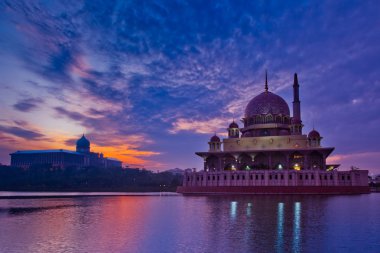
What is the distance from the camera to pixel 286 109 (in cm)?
9262

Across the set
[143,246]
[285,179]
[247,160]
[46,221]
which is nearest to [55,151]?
[247,160]

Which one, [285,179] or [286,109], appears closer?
[285,179]

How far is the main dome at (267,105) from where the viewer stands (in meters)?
90.9

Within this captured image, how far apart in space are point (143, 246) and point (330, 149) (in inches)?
2606

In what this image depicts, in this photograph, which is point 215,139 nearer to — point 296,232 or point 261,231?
point 261,231

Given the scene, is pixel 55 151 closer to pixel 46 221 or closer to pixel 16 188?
pixel 16 188

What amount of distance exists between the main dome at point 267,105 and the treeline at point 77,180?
46.0m

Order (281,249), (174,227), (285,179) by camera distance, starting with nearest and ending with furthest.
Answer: (281,249)
(174,227)
(285,179)

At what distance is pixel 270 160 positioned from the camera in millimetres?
83500

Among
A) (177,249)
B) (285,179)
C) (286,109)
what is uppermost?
(286,109)

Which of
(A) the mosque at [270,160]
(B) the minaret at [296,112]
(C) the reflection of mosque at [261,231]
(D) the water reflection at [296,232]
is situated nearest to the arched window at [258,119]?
(A) the mosque at [270,160]

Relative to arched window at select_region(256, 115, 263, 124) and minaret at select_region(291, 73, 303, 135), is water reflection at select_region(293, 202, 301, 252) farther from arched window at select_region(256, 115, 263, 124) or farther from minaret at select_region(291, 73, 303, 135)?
arched window at select_region(256, 115, 263, 124)

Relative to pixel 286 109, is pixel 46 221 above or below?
below

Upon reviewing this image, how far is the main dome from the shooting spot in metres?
90.9
